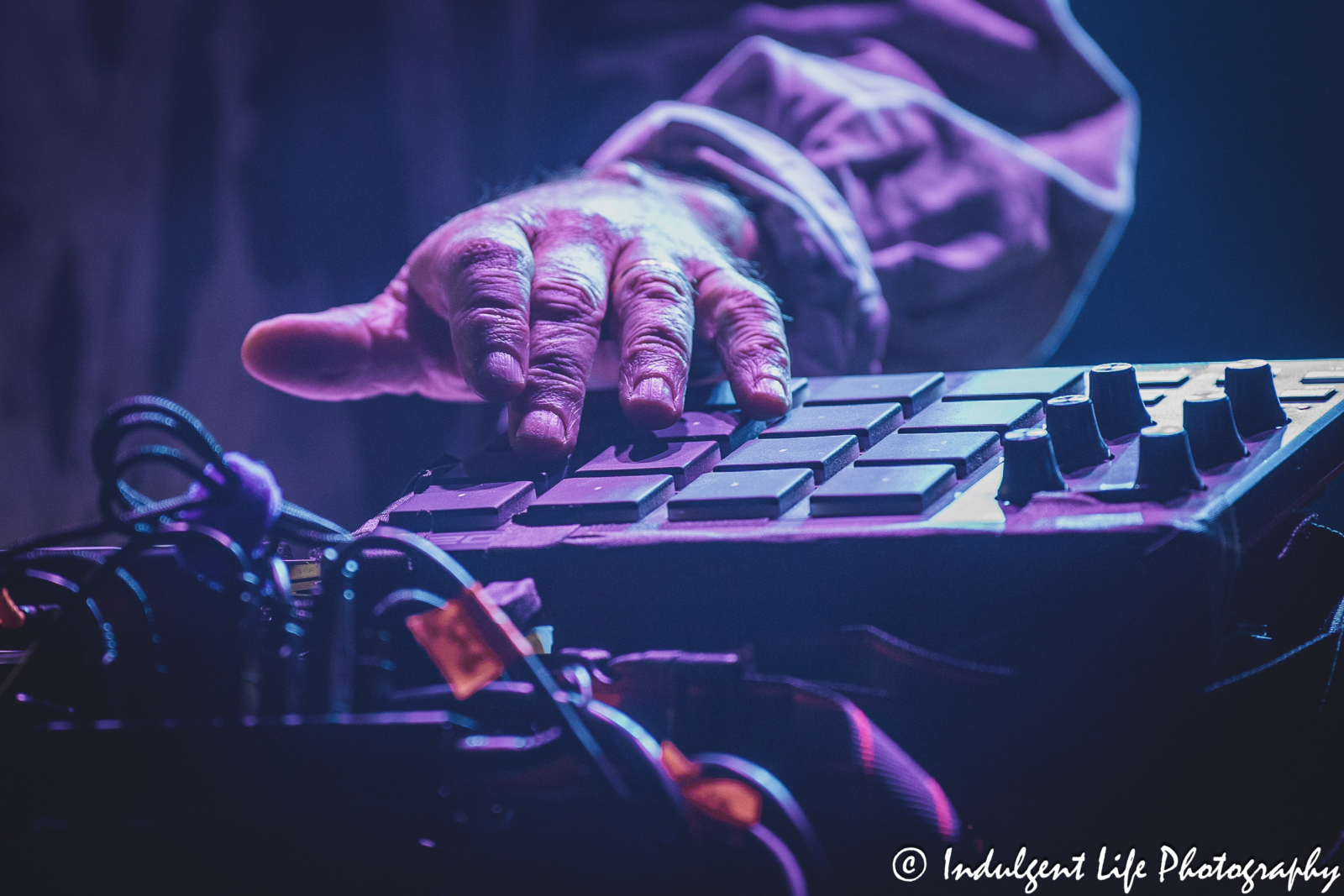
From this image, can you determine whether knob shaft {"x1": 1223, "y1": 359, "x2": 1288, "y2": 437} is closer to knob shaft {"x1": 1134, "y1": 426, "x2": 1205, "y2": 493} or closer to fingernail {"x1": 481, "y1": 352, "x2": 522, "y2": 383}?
knob shaft {"x1": 1134, "y1": 426, "x2": 1205, "y2": 493}

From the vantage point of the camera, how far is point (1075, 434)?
1.46 ft

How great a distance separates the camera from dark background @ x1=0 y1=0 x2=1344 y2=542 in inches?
39.3

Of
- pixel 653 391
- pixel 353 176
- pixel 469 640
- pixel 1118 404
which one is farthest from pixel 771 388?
pixel 353 176

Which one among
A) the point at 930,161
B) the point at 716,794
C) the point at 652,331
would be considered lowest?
the point at 716,794

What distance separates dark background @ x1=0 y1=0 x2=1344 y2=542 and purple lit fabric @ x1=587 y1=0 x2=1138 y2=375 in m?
0.15

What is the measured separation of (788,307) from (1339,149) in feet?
2.35

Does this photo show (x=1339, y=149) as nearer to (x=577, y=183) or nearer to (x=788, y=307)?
(x=788, y=307)

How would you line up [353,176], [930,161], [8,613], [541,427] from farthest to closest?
1. [353,176]
2. [930,161]
3. [541,427]
4. [8,613]

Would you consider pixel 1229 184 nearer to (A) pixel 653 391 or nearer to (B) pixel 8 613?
(A) pixel 653 391

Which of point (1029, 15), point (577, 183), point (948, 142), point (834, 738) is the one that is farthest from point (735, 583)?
point (1029, 15)

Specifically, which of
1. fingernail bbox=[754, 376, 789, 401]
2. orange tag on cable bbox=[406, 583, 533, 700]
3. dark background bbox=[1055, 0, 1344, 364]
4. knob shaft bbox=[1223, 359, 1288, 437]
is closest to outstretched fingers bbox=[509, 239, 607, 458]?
fingernail bbox=[754, 376, 789, 401]

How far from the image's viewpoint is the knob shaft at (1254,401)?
47 centimetres

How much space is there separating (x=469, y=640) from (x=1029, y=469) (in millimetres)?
241

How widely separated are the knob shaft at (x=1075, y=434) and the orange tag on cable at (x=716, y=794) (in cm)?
23
